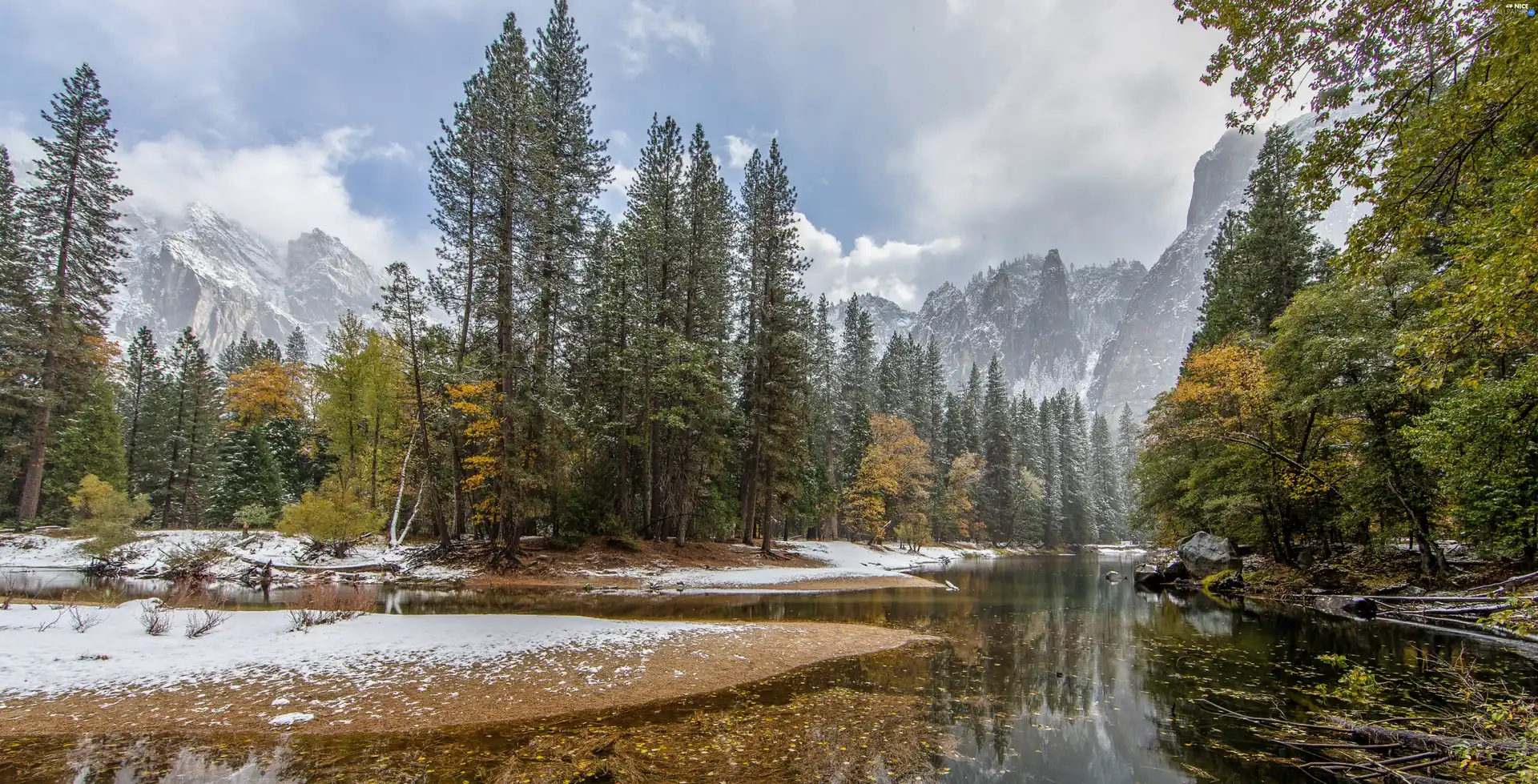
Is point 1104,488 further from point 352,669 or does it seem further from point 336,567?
point 352,669

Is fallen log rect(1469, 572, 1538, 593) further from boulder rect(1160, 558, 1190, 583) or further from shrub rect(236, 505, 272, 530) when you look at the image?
shrub rect(236, 505, 272, 530)

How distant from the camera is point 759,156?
1268 inches

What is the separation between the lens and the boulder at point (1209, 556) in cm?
2438

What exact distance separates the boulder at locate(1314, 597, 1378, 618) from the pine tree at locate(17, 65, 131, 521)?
48.1m

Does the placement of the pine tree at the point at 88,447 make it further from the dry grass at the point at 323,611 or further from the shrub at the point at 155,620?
the shrub at the point at 155,620

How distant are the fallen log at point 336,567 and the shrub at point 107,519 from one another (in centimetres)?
424

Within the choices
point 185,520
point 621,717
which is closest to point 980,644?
point 621,717

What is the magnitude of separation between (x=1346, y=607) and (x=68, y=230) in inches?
2042

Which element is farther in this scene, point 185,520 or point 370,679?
point 185,520

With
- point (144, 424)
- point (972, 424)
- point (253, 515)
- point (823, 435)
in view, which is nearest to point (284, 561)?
point (253, 515)

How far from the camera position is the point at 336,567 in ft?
67.6

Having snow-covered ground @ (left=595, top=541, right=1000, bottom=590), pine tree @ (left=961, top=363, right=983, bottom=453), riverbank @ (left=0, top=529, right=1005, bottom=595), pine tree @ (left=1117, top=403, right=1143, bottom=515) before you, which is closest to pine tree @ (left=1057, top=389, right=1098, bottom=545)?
pine tree @ (left=961, top=363, right=983, bottom=453)

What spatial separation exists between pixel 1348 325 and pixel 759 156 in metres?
26.0

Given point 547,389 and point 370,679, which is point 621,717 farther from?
point 547,389
